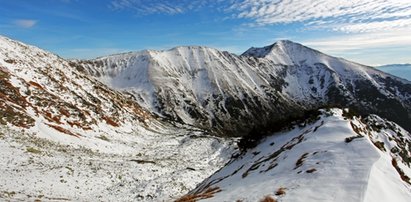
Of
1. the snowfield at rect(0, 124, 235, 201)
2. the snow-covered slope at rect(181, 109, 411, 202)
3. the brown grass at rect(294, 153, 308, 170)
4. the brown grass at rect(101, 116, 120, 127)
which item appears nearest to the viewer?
the snow-covered slope at rect(181, 109, 411, 202)

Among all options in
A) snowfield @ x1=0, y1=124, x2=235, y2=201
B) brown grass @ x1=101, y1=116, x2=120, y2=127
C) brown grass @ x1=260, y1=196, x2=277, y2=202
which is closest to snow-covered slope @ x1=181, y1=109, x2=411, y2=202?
brown grass @ x1=260, y1=196, x2=277, y2=202

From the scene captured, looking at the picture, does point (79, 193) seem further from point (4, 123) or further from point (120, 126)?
point (120, 126)

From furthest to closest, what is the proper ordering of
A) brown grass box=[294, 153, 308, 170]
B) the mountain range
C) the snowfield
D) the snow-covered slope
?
1. the snowfield
2. brown grass box=[294, 153, 308, 170]
3. the mountain range
4. the snow-covered slope

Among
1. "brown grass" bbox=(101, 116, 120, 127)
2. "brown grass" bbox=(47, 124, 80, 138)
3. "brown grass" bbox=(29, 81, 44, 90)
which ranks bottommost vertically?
"brown grass" bbox=(101, 116, 120, 127)

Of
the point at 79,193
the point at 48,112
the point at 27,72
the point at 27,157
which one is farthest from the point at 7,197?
the point at 27,72

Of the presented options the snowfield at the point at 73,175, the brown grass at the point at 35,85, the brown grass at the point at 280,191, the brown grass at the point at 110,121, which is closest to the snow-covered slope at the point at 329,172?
the brown grass at the point at 280,191

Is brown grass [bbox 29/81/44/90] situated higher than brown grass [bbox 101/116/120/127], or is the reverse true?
brown grass [bbox 29/81/44/90]

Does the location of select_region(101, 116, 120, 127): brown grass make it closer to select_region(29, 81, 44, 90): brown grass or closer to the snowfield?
select_region(29, 81, 44, 90): brown grass

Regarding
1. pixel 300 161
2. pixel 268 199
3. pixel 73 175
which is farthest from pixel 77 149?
pixel 268 199

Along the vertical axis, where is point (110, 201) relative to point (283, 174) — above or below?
below
